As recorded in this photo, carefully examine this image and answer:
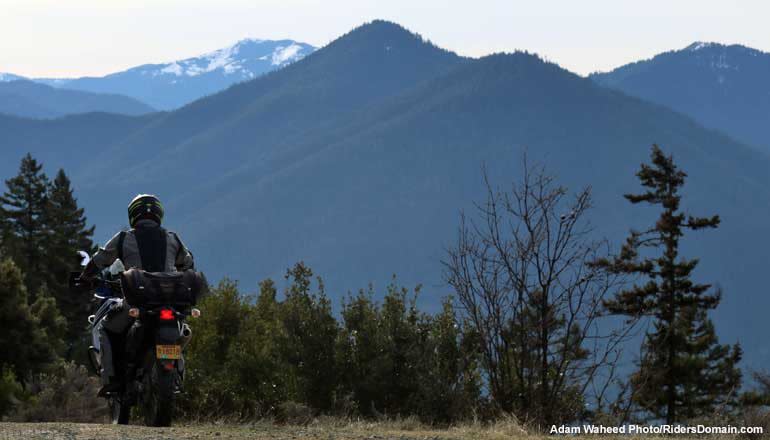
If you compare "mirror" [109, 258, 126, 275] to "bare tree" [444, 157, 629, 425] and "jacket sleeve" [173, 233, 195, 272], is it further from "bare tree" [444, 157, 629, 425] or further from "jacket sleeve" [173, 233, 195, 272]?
"bare tree" [444, 157, 629, 425]

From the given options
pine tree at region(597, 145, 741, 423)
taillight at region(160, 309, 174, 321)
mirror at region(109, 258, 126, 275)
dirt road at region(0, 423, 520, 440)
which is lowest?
dirt road at region(0, 423, 520, 440)

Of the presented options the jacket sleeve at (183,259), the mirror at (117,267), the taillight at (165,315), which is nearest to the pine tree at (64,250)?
the jacket sleeve at (183,259)

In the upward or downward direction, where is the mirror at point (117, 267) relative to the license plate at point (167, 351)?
upward

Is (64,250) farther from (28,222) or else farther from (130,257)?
(130,257)

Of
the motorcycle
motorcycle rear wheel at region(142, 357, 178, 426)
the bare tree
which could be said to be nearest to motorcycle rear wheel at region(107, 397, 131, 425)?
the motorcycle

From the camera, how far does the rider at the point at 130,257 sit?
9.16m

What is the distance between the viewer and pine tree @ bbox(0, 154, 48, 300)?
4728 centimetres

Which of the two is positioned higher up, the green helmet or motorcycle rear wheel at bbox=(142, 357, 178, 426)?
the green helmet

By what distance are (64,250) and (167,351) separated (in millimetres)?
43975

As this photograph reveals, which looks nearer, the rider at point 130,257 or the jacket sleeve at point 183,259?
the rider at point 130,257

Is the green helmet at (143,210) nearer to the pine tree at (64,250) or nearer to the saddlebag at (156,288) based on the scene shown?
the saddlebag at (156,288)

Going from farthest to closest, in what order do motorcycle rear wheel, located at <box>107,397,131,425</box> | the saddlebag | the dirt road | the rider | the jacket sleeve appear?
the jacket sleeve, motorcycle rear wheel, located at <box>107,397,131,425</box>, the rider, the saddlebag, the dirt road

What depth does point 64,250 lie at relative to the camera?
50.6 m

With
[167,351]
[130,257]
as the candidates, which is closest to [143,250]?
[130,257]
